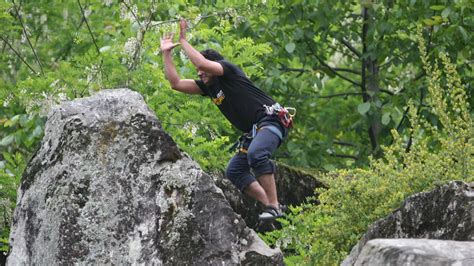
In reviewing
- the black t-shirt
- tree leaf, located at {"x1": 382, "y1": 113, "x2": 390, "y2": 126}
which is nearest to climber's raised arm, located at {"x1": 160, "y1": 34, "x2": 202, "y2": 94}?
the black t-shirt

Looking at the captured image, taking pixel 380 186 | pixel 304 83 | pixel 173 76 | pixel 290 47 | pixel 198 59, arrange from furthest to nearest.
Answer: pixel 304 83 → pixel 290 47 → pixel 173 76 → pixel 380 186 → pixel 198 59

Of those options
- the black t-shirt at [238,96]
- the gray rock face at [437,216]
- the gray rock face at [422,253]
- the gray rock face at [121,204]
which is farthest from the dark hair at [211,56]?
the gray rock face at [422,253]

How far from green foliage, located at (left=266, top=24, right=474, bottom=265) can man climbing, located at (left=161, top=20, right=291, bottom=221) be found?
1.48ft

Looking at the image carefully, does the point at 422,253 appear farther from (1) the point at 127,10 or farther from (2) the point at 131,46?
(1) the point at 127,10

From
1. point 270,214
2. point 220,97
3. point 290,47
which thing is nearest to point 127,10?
point 220,97

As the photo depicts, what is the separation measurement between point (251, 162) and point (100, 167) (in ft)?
6.30

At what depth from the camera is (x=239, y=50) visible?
43.3 feet

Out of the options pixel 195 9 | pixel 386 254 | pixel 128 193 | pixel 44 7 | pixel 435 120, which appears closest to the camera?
pixel 386 254

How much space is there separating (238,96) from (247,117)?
0.20 metres

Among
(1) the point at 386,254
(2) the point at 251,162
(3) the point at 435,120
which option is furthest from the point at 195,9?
(1) the point at 386,254

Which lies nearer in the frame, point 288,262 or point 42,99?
point 288,262

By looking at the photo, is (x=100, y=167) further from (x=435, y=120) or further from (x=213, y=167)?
(x=435, y=120)

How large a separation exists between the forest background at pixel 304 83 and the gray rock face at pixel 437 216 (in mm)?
869

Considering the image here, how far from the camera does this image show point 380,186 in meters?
9.73
